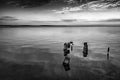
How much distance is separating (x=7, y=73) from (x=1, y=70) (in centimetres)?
172

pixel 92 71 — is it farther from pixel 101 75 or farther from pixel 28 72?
pixel 28 72

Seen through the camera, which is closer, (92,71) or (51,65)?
(92,71)

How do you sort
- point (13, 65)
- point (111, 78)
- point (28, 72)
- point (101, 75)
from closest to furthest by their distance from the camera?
1. point (111, 78)
2. point (101, 75)
3. point (28, 72)
4. point (13, 65)

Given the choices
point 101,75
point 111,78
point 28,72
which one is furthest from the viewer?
point 28,72

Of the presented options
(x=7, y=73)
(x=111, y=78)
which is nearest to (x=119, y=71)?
(x=111, y=78)

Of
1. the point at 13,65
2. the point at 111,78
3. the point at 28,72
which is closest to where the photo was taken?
the point at 111,78

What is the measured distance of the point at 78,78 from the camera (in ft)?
52.1

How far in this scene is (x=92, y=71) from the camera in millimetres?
18156

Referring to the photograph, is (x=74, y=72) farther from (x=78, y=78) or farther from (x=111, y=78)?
(x=111, y=78)

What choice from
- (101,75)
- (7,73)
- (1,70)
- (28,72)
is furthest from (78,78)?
(1,70)

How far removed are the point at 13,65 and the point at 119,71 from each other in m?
16.3

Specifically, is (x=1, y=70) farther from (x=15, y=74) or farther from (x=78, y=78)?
(x=78, y=78)

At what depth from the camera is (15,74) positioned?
655 inches

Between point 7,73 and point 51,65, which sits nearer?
point 7,73
